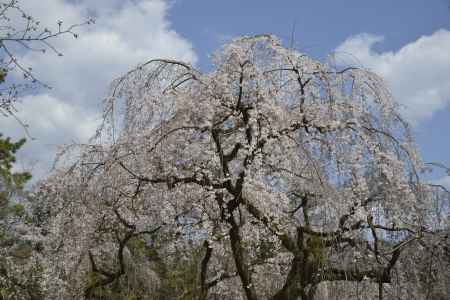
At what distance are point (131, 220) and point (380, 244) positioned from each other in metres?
3.40

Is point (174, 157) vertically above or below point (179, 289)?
above

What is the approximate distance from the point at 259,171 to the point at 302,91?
0.94 m

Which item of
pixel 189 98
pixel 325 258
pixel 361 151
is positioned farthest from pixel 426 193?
pixel 189 98

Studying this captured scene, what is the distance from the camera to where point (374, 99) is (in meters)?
5.20

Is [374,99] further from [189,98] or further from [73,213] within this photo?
[73,213]

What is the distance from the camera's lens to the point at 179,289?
28.0 feet

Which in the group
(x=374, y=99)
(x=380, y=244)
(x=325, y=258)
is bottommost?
(x=325, y=258)

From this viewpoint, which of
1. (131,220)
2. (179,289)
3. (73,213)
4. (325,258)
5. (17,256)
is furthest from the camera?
(17,256)

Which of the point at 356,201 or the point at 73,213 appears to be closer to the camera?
the point at 356,201

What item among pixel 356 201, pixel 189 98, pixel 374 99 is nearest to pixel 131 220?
pixel 189 98

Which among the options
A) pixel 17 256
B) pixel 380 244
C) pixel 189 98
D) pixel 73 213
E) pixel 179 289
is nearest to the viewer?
pixel 189 98

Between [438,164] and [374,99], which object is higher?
[374,99]

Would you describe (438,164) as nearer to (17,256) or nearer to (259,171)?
(259,171)

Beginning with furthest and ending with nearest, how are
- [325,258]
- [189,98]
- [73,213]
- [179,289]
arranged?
[179,289], [73,213], [189,98], [325,258]
